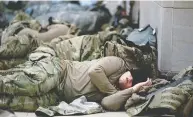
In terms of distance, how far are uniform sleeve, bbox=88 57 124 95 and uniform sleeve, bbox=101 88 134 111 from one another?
3.2 inches

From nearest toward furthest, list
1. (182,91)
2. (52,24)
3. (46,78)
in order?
(182,91) → (46,78) → (52,24)

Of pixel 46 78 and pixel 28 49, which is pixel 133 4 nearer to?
pixel 28 49

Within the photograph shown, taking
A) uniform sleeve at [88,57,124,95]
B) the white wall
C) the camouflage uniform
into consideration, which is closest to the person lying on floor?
uniform sleeve at [88,57,124,95]

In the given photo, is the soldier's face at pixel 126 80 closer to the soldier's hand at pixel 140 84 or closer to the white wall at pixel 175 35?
the soldier's hand at pixel 140 84

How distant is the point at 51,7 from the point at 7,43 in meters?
2.53

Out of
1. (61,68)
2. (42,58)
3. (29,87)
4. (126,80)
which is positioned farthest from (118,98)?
(42,58)

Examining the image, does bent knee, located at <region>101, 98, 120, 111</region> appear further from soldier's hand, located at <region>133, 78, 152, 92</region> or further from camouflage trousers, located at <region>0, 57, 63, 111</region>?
camouflage trousers, located at <region>0, 57, 63, 111</region>

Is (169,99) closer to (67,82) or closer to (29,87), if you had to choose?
(67,82)

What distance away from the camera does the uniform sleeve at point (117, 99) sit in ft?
11.6

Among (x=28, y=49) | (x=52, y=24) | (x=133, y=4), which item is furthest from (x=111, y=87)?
(x=133, y=4)

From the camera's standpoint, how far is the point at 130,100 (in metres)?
3.48

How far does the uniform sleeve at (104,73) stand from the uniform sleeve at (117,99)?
0.08m

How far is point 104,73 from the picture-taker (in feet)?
11.8

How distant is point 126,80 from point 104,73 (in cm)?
23
